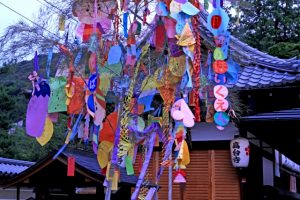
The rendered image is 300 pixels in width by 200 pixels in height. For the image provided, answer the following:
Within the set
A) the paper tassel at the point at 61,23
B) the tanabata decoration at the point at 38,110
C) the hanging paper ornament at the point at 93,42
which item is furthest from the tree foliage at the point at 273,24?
the tanabata decoration at the point at 38,110

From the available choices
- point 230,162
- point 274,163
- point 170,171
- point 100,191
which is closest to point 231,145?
point 230,162

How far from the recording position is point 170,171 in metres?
8.41

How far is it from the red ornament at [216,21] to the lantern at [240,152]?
426 cm

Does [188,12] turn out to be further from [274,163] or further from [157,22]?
[274,163]

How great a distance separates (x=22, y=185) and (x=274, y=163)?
5.26m

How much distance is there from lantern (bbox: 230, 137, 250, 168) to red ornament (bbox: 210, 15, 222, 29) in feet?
14.0

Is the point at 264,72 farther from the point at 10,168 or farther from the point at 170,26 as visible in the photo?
the point at 10,168

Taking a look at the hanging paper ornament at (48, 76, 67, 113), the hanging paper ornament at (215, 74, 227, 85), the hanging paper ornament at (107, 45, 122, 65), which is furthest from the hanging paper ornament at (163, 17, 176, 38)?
the hanging paper ornament at (48, 76, 67, 113)

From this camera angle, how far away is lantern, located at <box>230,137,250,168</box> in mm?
8383

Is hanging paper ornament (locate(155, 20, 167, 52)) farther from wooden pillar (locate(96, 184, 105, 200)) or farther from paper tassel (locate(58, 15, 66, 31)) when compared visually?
wooden pillar (locate(96, 184, 105, 200))

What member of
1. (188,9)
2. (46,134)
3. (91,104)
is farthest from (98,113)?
(188,9)

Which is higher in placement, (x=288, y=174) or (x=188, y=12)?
(x=188, y=12)

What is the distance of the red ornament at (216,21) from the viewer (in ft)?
14.8

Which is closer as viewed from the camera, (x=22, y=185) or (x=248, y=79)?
(x=248, y=79)
